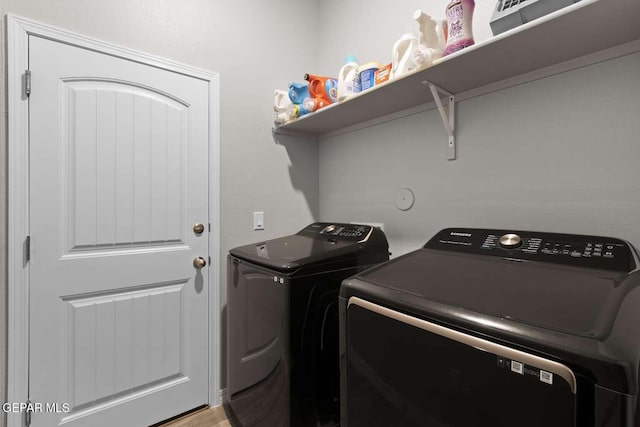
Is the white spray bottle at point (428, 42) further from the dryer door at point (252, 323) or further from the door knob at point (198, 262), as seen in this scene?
the door knob at point (198, 262)

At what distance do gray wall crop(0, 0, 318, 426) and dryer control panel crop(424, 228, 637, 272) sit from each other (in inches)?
48.9

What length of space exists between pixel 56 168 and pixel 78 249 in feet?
1.31

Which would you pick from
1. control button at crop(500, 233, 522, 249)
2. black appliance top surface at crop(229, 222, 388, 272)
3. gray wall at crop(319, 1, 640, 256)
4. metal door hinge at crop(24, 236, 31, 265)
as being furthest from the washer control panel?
metal door hinge at crop(24, 236, 31, 265)

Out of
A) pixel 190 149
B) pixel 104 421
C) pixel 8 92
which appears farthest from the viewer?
pixel 190 149

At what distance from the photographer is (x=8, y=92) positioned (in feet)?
4.28

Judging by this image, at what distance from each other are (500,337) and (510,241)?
0.57 meters

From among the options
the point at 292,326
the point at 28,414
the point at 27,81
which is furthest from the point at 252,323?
the point at 27,81

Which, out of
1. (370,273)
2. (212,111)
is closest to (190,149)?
(212,111)

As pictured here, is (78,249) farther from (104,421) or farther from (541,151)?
(541,151)

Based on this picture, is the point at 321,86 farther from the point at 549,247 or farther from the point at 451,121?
the point at 549,247

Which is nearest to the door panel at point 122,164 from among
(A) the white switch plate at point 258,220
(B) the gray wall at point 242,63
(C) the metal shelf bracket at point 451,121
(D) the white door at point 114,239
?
(D) the white door at point 114,239

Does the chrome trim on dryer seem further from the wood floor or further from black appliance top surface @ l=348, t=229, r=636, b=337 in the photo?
the wood floor

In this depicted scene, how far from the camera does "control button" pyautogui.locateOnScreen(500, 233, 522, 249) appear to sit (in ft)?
3.37

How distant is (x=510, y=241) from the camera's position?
1.04m
